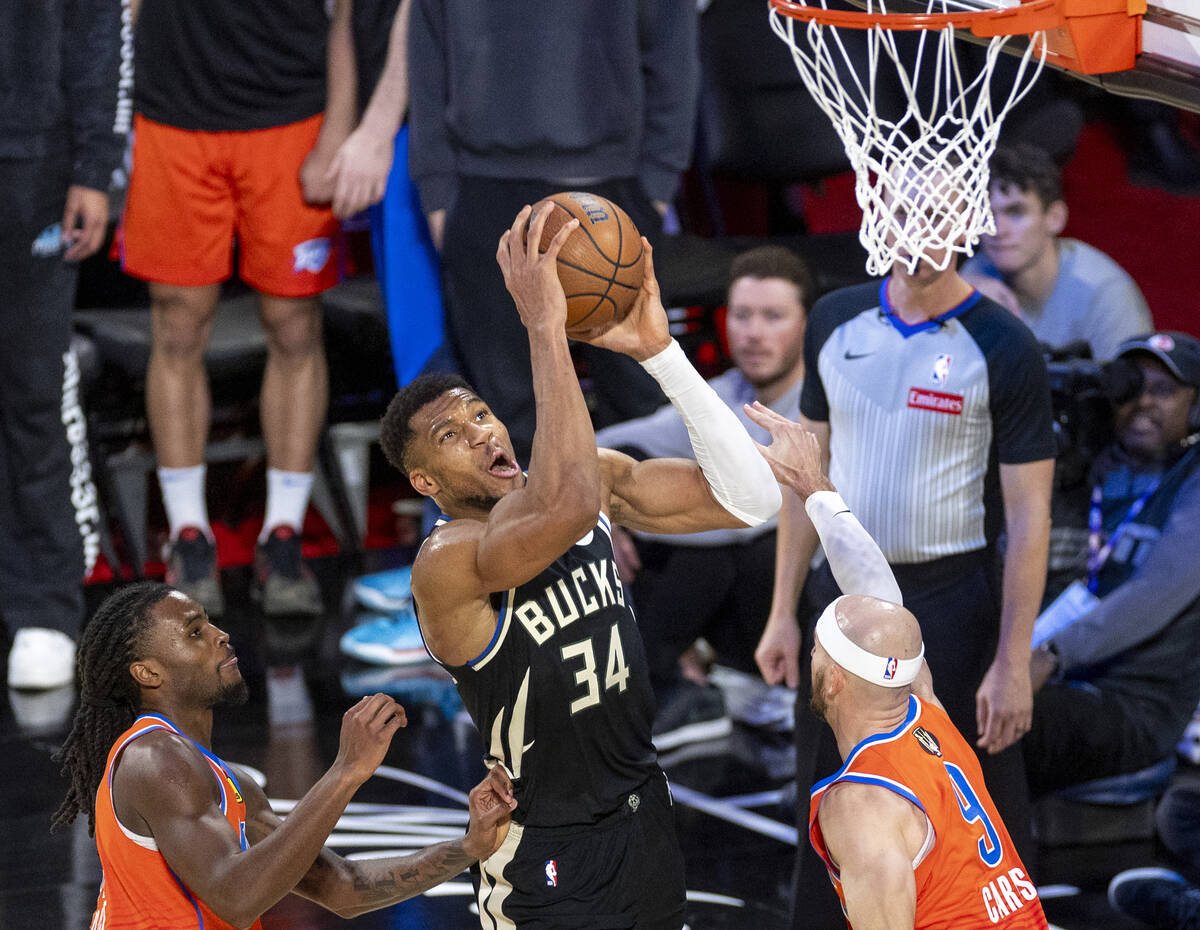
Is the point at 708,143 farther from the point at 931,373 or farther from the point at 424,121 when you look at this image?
the point at 931,373

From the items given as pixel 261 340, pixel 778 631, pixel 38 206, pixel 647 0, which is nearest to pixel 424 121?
pixel 647 0

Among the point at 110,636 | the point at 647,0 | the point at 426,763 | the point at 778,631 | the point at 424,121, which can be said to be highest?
the point at 647,0

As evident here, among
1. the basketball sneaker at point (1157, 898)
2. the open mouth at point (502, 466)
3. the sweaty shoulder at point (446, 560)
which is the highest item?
the open mouth at point (502, 466)

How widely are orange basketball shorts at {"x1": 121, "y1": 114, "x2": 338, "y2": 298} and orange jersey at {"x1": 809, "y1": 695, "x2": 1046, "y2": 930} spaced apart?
14.1 feet

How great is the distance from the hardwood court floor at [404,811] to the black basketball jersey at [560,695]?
1.36 m

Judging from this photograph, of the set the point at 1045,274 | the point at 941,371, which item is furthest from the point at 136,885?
the point at 1045,274

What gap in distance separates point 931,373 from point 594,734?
4.43ft

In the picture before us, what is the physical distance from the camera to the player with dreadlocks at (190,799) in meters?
2.79

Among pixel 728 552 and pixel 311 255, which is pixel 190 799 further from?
pixel 311 255

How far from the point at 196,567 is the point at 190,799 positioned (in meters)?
3.88

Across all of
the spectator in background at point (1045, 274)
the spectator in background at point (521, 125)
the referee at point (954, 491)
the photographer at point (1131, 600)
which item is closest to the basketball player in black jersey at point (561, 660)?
the referee at point (954, 491)

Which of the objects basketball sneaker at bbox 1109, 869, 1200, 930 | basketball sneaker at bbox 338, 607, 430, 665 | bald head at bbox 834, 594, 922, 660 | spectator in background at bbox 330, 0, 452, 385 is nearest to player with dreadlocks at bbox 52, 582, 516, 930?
bald head at bbox 834, 594, 922, 660

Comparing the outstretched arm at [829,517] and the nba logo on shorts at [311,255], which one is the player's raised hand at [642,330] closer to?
the outstretched arm at [829,517]

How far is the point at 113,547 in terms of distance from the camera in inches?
297
